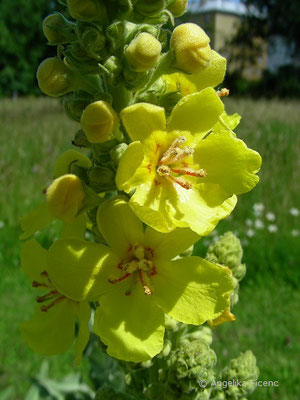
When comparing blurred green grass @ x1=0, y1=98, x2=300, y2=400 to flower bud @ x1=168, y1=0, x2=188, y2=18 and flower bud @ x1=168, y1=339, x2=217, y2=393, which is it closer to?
flower bud @ x1=168, y1=0, x2=188, y2=18

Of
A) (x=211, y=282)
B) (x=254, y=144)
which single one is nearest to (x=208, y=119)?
(x=211, y=282)

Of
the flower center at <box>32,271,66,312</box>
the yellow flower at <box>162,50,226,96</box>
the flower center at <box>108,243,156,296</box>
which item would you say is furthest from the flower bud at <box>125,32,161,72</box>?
the flower center at <box>32,271,66,312</box>

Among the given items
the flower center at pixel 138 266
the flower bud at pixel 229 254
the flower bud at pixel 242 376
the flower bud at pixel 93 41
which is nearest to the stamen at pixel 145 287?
the flower center at pixel 138 266

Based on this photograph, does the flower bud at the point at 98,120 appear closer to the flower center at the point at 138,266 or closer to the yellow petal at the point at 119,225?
the yellow petal at the point at 119,225

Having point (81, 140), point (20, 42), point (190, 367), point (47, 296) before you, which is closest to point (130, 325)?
point (190, 367)

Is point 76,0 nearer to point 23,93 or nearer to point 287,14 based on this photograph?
point 287,14

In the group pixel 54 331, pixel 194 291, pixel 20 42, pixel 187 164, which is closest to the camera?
pixel 194 291

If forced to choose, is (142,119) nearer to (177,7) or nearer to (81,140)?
(81,140)
